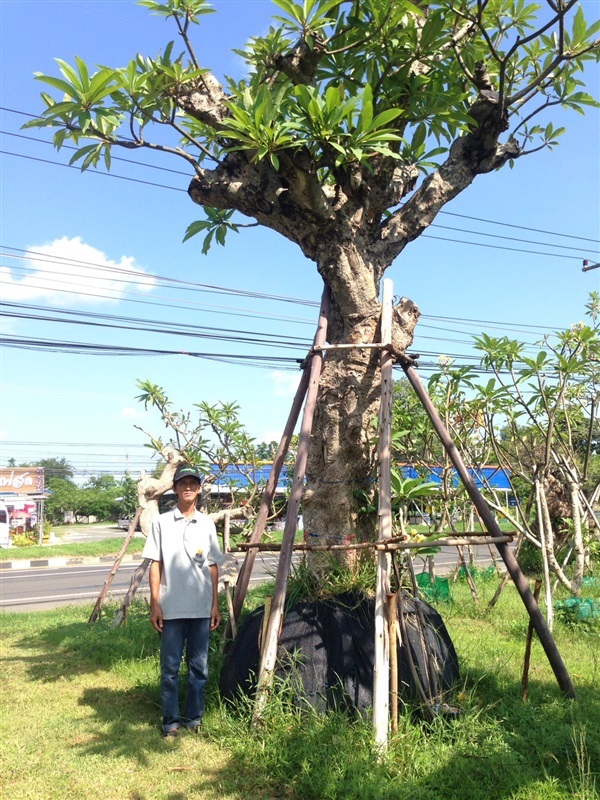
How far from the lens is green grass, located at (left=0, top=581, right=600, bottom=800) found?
10.1ft

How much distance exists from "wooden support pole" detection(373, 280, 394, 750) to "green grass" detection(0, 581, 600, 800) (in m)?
0.12

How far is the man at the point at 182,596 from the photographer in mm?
3947

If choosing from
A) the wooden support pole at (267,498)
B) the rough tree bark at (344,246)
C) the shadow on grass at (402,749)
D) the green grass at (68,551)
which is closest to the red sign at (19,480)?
the green grass at (68,551)

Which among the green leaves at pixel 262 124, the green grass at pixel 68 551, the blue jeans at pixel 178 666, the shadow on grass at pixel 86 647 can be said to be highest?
the green leaves at pixel 262 124

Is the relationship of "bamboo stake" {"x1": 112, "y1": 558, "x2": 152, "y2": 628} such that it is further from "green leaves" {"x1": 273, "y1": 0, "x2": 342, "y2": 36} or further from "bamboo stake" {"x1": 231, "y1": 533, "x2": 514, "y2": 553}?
Result: "green leaves" {"x1": 273, "y1": 0, "x2": 342, "y2": 36}

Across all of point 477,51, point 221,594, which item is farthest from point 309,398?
point 221,594

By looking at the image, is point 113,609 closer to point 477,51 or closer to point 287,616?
point 287,616

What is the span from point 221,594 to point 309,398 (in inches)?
144

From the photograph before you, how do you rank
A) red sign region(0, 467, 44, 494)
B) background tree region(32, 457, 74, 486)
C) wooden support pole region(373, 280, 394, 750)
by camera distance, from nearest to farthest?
wooden support pole region(373, 280, 394, 750) < red sign region(0, 467, 44, 494) < background tree region(32, 457, 74, 486)

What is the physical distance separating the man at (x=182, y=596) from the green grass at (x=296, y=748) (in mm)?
199

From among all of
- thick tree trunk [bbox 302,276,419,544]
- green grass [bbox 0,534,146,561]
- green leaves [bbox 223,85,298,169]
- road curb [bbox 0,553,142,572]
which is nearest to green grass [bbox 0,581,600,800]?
thick tree trunk [bbox 302,276,419,544]

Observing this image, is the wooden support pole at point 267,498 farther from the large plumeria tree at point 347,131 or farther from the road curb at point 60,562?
the road curb at point 60,562

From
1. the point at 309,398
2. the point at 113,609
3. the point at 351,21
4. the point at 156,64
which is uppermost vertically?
the point at 351,21

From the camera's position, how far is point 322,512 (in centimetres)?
458
